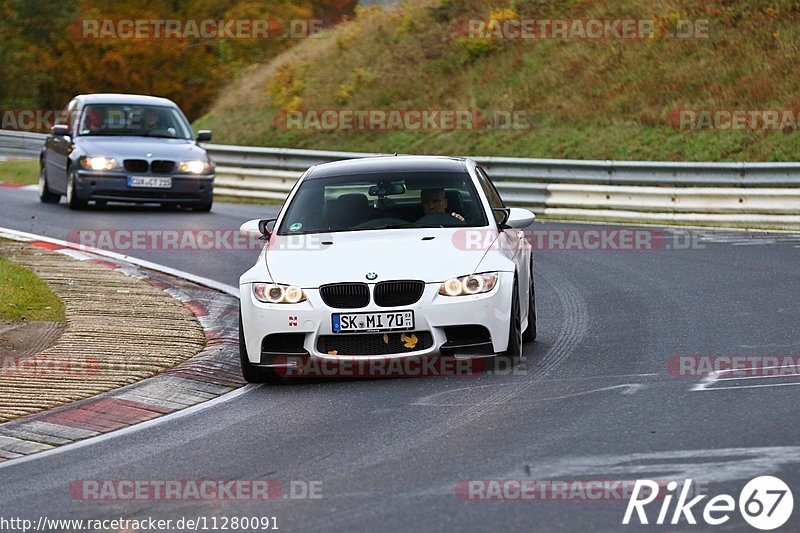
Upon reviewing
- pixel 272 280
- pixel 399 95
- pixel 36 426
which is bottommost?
pixel 36 426

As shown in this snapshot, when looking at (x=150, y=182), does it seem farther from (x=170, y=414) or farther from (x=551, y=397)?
(x=551, y=397)

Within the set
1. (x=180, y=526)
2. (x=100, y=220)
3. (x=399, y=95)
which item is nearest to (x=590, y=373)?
(x=180, y=526)

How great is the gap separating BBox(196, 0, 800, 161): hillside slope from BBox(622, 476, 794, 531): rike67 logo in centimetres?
1972

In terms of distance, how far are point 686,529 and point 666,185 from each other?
18.1 m

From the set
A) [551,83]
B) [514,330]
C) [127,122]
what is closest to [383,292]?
[514,330]

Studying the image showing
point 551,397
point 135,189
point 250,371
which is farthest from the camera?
point 135,189

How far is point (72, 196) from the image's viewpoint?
23.0 m

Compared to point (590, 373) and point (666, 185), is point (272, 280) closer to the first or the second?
point (590, 373)

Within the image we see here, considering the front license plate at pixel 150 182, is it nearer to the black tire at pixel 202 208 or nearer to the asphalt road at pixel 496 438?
the black tire at pixel 202 208

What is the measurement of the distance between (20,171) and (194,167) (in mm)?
12542

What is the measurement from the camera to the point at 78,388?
31.9 ft

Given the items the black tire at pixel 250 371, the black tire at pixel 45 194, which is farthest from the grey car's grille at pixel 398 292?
the black tire at pixel 45 194

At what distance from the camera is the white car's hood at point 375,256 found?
9.84 m

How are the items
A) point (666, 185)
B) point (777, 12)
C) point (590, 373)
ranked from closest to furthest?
point (590, 373), point (666, 185), point (777, 12)
